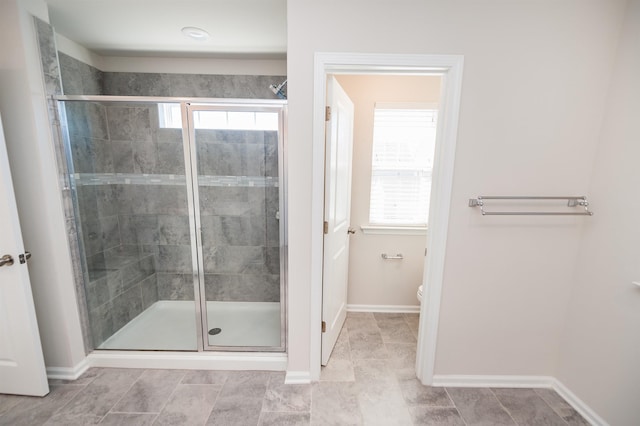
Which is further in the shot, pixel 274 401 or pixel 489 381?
pixel 489 381

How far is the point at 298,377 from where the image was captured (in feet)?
5.60

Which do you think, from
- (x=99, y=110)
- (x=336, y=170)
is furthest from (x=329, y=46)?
(x=99, y=110)

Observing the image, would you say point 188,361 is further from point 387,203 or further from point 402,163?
point 402,163

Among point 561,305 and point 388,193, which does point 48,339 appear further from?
point 561,305

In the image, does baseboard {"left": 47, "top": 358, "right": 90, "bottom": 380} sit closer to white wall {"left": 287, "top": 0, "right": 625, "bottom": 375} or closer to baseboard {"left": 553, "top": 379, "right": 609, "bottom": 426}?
white wall {"left": 287, "top": 0, "right": 625, "bottom": 375}

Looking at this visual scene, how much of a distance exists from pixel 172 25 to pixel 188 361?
2.56 m

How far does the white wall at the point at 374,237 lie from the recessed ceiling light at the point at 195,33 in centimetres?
119

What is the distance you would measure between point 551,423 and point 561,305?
2.37ft

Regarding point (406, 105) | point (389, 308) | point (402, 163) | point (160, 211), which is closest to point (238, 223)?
point (160, 211)

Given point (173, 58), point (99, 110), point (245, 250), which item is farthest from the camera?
point (245, 250)

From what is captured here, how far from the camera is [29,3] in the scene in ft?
4.63

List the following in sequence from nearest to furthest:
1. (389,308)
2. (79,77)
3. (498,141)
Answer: (498,141) → (79,77) → (389,308)

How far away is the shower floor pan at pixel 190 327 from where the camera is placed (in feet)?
6.43

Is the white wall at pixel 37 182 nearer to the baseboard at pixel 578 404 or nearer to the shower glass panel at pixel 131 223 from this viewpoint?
the shower glass panel at pixel 131 223
